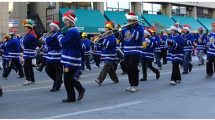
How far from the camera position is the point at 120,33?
475 inches

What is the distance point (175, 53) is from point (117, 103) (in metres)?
4.35

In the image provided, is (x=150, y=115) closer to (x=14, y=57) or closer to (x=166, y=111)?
(x=166, y=111)

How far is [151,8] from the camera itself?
151 feet

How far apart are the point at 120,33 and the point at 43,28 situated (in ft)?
88.8

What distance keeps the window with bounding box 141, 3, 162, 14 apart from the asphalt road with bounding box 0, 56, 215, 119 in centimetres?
3181

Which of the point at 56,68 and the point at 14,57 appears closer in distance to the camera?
the point at 56,68

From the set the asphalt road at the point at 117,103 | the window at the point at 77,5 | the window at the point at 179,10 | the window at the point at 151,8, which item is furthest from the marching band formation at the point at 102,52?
the window at the point at 179,10

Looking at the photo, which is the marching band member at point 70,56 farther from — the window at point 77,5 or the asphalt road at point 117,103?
the window at point 77,5

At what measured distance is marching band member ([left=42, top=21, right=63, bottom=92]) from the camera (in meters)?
12.4

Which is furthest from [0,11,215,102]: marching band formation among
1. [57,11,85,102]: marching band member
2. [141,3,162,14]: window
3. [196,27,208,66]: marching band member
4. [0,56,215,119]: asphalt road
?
[141,3,162,14]: window

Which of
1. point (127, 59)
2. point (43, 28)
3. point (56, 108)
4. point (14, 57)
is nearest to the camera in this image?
point (56, 108)

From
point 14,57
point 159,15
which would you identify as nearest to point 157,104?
point 14,57

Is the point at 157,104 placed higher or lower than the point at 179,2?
lower

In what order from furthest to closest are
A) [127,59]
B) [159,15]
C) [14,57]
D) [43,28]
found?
[159,15]
[43,28]
[14,57]
[127,59]
